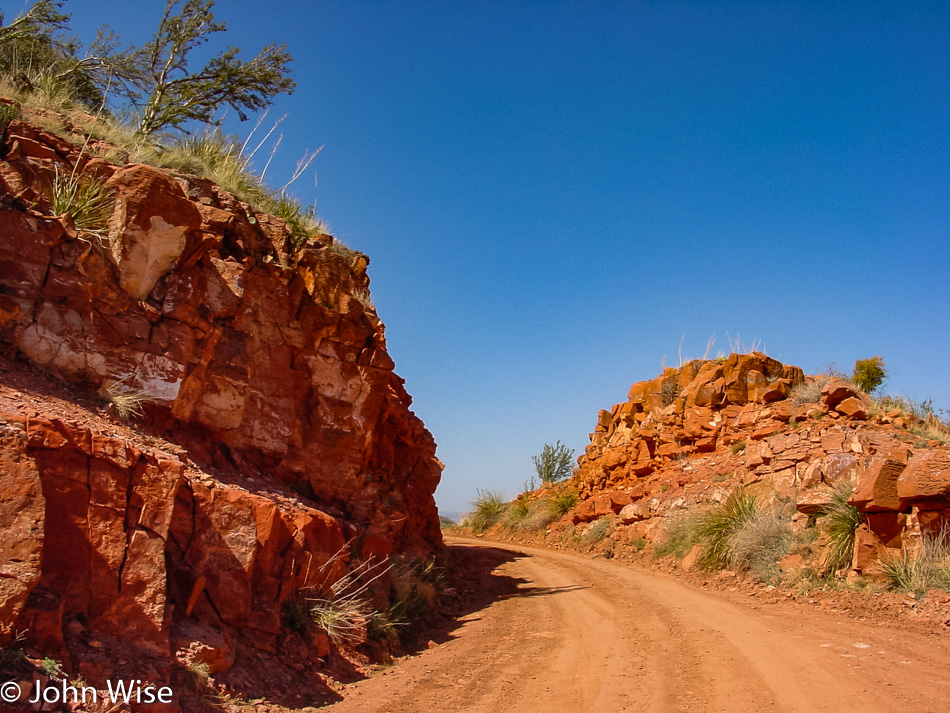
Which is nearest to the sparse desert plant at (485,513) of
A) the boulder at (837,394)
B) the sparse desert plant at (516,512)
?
the sparse desert plant at (516,512)

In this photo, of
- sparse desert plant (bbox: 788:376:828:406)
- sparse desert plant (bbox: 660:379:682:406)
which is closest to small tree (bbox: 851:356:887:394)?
sparse desert plant (bbox: 788:376:828:406)

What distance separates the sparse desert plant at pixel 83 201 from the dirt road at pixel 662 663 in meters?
6.30

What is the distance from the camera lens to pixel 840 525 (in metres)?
11.3

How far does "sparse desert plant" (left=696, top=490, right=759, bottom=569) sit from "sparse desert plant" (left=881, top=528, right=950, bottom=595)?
348 cm

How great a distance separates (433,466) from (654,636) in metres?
7.04

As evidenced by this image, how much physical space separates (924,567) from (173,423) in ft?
36.8

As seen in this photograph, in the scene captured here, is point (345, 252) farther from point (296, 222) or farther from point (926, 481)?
point (926, 481)

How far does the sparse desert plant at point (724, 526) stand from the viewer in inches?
537

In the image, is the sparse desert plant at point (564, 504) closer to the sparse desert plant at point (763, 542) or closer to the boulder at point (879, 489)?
the sparse desert plant at point (763, 542)

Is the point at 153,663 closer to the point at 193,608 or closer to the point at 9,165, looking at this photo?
the point at 193,608

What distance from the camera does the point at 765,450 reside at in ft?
52.2

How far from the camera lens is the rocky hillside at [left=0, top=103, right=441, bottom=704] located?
5160mm

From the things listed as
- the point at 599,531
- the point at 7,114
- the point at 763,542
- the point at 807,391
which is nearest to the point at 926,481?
the point at 763,542

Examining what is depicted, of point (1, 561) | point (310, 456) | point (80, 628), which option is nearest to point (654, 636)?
point (310, 456)
